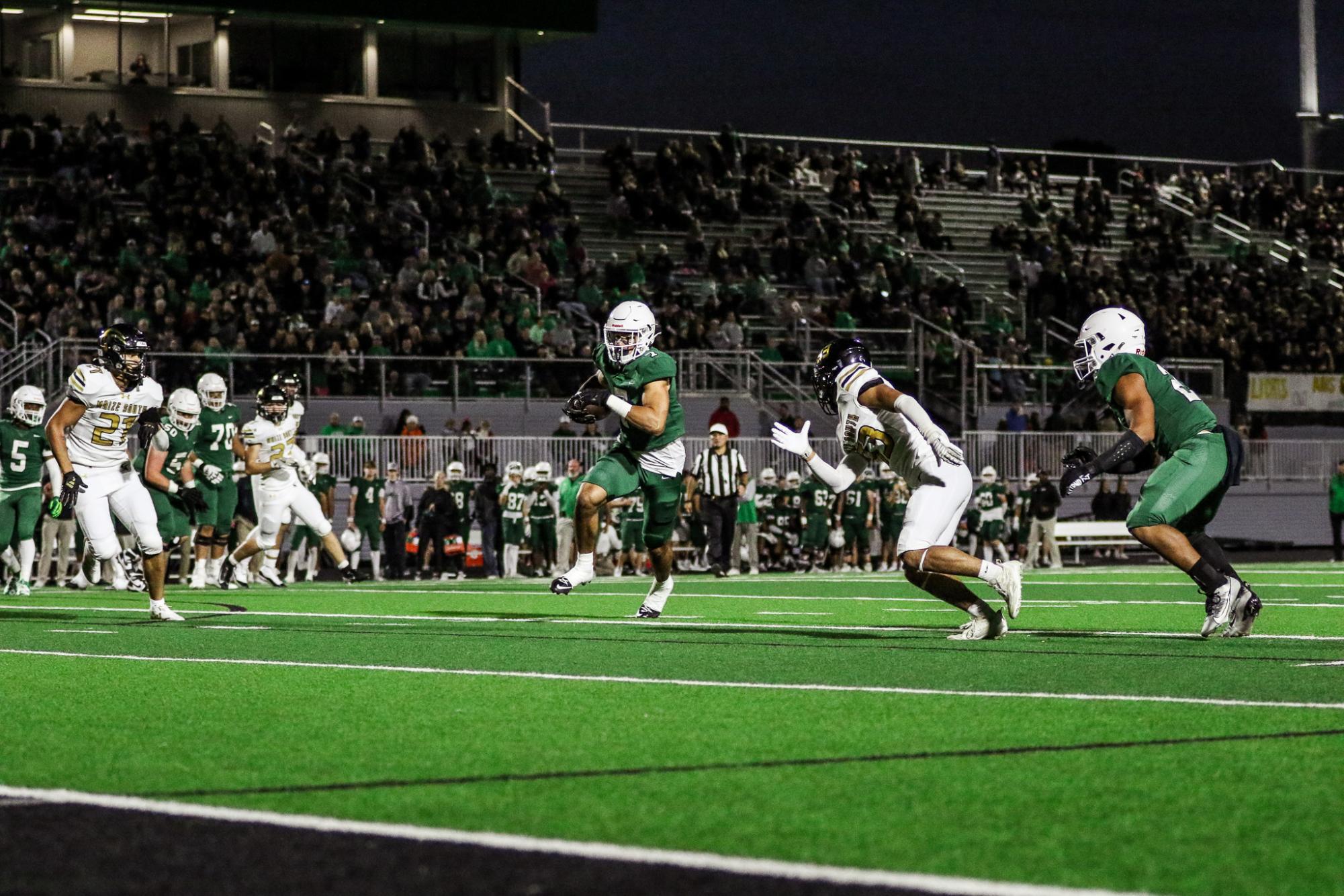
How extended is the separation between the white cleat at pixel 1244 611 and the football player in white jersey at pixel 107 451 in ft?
22.6

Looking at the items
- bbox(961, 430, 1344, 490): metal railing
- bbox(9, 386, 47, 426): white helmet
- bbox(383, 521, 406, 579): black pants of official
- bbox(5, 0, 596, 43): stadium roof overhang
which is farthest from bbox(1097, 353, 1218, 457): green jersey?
bbox(5, 0, 596, 43): stadium roof overhang

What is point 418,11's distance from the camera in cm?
4125

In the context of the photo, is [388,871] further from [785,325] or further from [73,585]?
[785,325]

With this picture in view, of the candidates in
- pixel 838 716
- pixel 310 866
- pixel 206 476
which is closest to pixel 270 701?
pixel 838 716

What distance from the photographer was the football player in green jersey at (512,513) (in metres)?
27.0

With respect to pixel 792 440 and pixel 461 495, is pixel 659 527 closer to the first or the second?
pixel 792 440

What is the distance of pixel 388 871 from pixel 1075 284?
36.4 m

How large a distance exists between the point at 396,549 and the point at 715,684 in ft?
63.0

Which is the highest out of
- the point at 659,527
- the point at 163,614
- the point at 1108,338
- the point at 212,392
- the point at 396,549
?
the point at 212,392

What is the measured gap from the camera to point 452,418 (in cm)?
2959

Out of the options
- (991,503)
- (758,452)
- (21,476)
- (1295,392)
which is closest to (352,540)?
(21,476)

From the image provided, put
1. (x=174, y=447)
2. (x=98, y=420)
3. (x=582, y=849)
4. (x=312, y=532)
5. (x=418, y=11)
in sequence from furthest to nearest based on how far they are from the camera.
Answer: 1. (x=418, y=11)
2. (x=312, y=532)
3. (x=174, y=447)
4. (x=98, y=420)
5. (x=582, y=849)

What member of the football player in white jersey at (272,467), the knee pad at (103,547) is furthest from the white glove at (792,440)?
the football player in white jersey at (272,467)

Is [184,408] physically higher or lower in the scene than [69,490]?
higher
